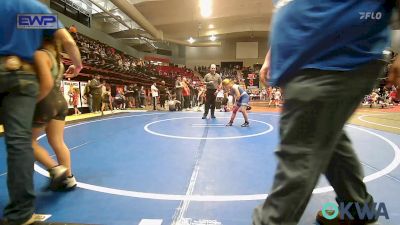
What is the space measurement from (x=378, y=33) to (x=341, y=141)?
0.53 meters

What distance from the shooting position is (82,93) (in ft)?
34.1

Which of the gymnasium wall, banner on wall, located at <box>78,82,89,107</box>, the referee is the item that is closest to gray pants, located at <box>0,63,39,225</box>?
the referee

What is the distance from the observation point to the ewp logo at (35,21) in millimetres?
1474

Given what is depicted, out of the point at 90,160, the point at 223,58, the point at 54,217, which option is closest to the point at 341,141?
the point at 54,217

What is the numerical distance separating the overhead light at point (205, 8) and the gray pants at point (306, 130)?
19.8m

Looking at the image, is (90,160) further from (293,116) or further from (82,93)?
(82,93)

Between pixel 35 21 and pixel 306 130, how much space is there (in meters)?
1.54

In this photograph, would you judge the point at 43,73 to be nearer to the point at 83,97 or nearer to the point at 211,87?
the point at 211,87

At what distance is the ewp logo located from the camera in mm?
1474

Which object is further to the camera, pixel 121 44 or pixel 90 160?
pixel 121 44

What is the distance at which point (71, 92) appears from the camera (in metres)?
9.46

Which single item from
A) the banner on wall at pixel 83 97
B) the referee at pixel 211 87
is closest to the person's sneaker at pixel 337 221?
the referee at pixel 211 87

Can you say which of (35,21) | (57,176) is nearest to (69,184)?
(57,176)

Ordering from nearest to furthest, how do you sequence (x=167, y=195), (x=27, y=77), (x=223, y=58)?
(x=27, y=77) < (x=167, y=195) < (x=223, y=58)
